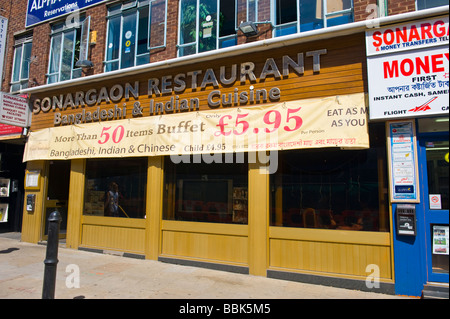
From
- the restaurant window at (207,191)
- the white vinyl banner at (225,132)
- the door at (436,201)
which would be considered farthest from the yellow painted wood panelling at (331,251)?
the white vinyl banner at (225,132)

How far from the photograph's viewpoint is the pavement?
16.7 feet

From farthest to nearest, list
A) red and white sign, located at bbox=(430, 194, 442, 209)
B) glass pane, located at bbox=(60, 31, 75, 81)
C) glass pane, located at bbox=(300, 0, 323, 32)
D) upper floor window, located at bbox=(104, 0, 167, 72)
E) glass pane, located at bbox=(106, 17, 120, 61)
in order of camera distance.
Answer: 1. glass pane, located at bbox=(60, 31, 75, 81)
2. glass pane, located at bbox=(106, 17, 120, 61)
3. upper floor window, located at bbox=(104, 0, 167, 72)
4. glass pane, located at bbox=(300, 0, 323, 32)
5. red and white sign, located at bbox=(430, 194, 442, 209)

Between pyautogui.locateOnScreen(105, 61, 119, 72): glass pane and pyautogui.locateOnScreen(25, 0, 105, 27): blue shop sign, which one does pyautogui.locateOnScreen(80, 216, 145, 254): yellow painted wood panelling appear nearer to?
pyautogui.locateOnScreen(105, 61, 119, 72): glass pane

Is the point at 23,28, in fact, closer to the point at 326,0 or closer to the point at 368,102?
the point at 326,0

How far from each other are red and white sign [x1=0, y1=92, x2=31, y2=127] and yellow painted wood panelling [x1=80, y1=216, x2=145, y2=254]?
12.2 ft

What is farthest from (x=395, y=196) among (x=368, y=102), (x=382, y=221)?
(x=368, y=102)

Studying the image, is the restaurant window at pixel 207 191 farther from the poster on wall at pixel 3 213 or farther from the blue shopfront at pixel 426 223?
the poster on wall at pixel 3 213

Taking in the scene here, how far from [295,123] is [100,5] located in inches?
281

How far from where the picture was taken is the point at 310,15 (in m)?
6.84

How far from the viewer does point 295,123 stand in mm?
6137

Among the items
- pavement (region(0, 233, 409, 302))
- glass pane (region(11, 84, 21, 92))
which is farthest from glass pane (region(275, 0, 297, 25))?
glass pane (region(11, 84, 21, 92))

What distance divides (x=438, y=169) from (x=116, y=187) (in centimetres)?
699

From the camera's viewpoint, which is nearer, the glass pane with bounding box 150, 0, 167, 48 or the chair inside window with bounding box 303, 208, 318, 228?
the chair inside window with bounding box 303, 208, 318, 228

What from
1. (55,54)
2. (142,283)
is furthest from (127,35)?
(142,283)
